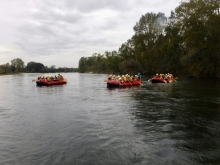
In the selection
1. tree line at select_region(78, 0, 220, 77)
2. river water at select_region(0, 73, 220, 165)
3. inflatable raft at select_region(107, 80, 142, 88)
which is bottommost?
river water at select_region(0, 73, 220, 165)

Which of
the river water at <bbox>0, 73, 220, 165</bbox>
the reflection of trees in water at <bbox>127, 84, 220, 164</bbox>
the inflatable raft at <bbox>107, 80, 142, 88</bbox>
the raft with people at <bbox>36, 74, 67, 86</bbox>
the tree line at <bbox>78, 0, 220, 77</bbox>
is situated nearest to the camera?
the river water at <bbox>0, 73, 220, 165</bbox>

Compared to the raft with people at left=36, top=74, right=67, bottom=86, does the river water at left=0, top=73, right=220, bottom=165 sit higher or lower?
lower

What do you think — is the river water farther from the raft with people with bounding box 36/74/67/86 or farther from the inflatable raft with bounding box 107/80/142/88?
the raft with people with bounding box 36/74/67/86

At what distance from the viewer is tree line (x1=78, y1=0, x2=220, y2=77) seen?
144ft

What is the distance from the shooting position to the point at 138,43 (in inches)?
3019

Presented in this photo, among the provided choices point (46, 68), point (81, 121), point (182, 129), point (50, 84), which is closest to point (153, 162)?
point (182, 129)

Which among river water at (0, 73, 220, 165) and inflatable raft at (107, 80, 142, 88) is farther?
inflatable raft at (107, 80, 142, 88)

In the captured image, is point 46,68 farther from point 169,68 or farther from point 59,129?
point 59,129

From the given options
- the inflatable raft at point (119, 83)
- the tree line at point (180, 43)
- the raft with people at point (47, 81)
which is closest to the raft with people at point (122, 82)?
the inflatable raft at point (119, 83)

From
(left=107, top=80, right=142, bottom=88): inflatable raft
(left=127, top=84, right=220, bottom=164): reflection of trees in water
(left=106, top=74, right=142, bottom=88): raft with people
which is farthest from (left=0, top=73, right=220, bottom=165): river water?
(left=106, top=74, right=142, bottom=88): raft with people

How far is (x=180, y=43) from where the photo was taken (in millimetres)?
59219

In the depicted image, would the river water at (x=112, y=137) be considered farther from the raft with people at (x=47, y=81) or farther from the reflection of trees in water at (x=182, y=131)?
the raft with people at (x=47, y=81)

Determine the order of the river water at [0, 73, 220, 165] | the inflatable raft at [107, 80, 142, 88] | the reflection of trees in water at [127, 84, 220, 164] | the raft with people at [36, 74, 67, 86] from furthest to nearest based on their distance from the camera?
the raft with people at [36, 74, 67, 86]
the inflatable raft at [107, 80, 142, 88]
the reflection of trees in water at [127, 84, 220, 164]
the river water at [0, 73, 220, 165]

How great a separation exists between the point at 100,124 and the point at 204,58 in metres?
44.0
